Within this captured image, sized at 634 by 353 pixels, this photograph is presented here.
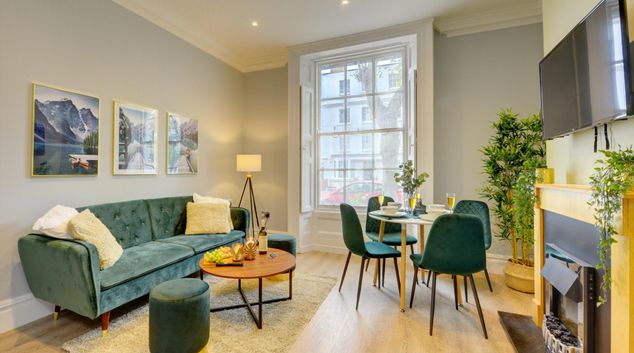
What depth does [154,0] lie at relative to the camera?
307 centimetres

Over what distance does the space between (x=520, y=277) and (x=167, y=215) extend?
3.87m

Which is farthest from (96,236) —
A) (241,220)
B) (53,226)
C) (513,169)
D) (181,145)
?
(513,169)

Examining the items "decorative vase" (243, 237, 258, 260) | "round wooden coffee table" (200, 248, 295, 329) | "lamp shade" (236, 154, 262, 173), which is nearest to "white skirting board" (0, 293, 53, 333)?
"round wooden coffee table" (200, 248, 295, 329)

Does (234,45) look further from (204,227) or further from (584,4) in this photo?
Answer: (584,4)

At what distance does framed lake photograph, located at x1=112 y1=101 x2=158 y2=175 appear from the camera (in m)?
2.91

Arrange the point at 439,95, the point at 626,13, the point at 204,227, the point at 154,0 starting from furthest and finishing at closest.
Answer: the point at 439,95
the point at 204,227
the point at 154,0
the point at 626,13

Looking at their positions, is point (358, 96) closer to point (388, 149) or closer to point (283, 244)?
point (388, 149)

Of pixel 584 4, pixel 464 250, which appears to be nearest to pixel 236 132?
pixel 464 250

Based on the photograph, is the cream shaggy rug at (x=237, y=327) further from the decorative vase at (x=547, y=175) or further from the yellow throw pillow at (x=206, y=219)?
the decorative vase at (x=547, y=175)

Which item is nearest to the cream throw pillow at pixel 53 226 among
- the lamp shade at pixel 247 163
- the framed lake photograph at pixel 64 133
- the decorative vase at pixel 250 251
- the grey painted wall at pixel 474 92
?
the framed lake photograph at pixel 64 133

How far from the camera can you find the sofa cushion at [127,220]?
2.61 metres

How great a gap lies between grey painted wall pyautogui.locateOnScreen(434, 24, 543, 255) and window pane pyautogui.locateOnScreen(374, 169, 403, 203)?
0.53 meters

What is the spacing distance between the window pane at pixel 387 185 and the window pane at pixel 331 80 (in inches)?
55.0

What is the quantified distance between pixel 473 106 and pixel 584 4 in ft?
5.91
